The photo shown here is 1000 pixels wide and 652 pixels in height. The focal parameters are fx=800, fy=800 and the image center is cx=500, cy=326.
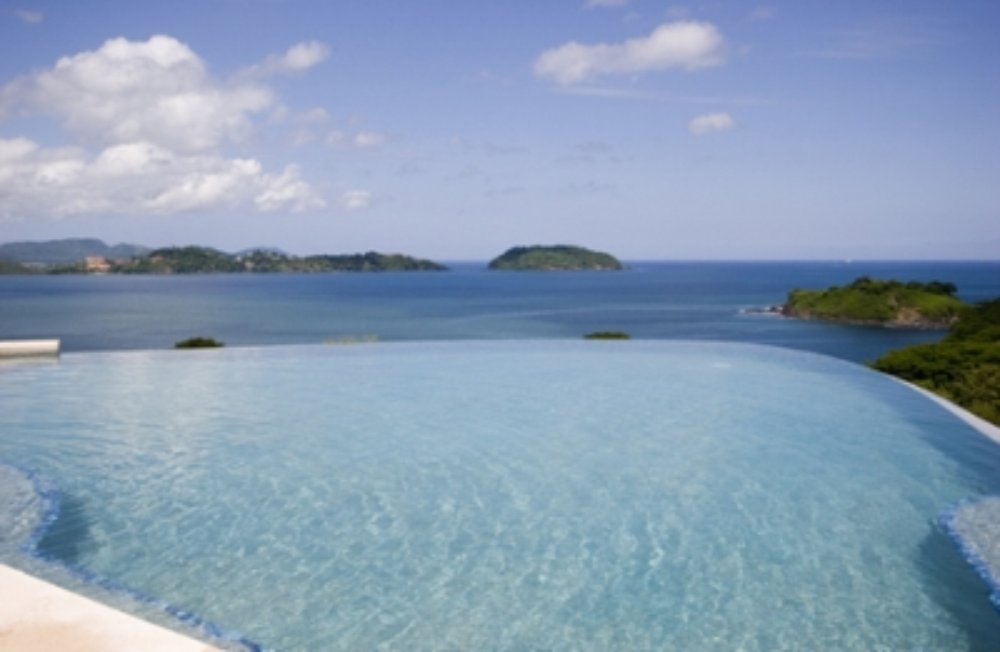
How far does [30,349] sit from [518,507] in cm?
1106

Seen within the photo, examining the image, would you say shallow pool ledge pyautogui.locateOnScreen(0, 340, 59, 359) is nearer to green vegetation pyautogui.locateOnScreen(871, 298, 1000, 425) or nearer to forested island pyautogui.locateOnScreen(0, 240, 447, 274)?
green vegetation pyautogui.locateOnScreen(871, 298, 1000, 425)

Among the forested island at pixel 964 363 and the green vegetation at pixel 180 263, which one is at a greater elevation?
the green vegetation at pixel 180 263

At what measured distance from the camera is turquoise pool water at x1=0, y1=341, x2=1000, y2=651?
4.25 metres

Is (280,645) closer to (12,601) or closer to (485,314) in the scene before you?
(12,601)

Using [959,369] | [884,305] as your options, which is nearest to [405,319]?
[884,305]

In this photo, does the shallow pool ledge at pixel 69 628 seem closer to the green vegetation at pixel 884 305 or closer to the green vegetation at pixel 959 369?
the green vegetation at pixel 959 369

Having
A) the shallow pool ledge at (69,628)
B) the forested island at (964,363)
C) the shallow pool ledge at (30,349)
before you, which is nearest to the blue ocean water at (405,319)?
the forested island at (964,363)

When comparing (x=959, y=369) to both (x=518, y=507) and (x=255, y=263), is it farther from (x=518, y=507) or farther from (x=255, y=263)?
(x=255, y=263)

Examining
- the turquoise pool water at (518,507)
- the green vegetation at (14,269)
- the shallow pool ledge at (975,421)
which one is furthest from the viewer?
the green vegetation at (14,269)

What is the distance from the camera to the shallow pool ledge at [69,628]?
2873 millimetres

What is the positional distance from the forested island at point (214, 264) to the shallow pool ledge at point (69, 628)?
16959 cm

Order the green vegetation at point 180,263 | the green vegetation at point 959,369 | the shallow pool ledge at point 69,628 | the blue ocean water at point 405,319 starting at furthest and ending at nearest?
1. the green vegetation at point 180,263
2. the blue ocean water at point 405,319
3. the green vegetation at point 959,369
4. the shallow pool ledge at point 69,628

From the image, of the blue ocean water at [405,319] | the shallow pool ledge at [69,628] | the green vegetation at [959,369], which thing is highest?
the shallow pool ledge at [69,628]

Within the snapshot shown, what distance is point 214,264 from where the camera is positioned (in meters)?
169
